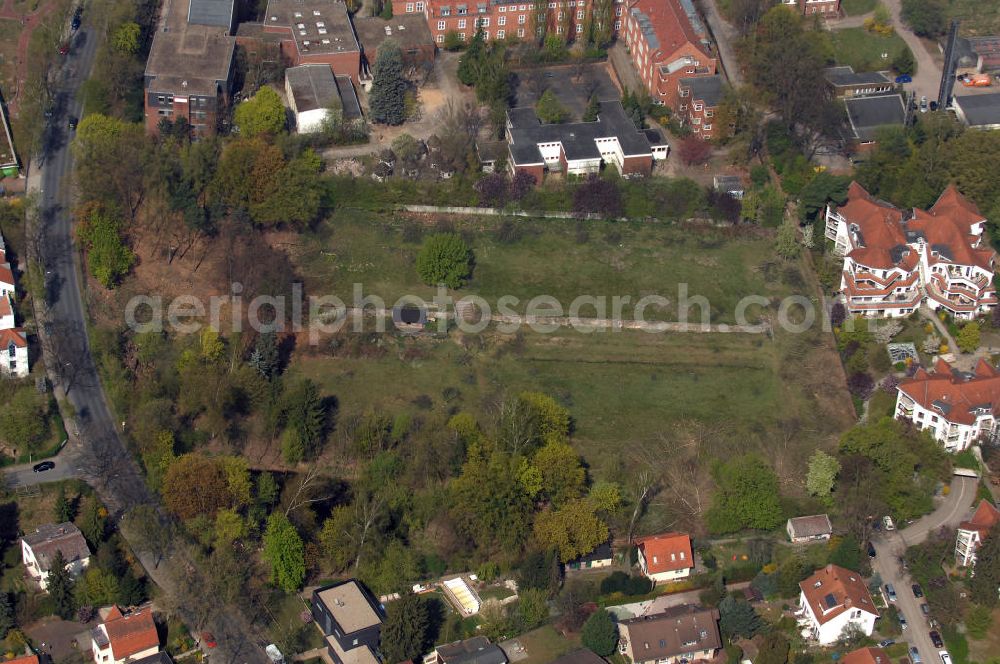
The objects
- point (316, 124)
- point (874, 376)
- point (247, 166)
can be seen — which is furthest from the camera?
point (316, 124)

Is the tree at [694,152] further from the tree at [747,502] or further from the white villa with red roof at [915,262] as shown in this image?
the tree at [747,502]

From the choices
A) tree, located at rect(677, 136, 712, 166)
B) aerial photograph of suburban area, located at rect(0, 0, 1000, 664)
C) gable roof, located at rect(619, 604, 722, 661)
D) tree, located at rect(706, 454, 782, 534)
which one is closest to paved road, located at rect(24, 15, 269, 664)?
aerial photograph of suburban area, located at rect(0, 0, 1000, 664)

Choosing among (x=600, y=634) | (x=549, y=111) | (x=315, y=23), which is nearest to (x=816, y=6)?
(x=549, y=111)

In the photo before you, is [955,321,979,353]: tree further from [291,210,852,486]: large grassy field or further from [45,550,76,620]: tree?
[45,550,76,620]: tree

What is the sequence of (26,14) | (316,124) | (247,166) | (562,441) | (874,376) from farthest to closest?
(26,14)
(316,124)
(247,166)
(874,376)
(562,441)

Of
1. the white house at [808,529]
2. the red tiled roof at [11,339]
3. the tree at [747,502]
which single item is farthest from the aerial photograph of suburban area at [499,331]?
the red tiled roof at [11,339]

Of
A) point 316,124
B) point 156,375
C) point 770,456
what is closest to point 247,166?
point 316,124

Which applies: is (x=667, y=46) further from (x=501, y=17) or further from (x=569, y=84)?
(x=501, y=17)

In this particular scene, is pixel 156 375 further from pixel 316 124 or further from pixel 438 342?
pixel 316 124
